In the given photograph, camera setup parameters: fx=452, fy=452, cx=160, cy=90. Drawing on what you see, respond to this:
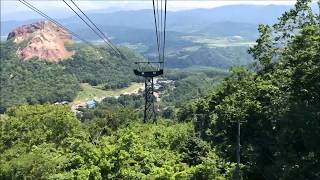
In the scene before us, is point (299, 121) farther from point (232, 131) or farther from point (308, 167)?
point (232, 131)

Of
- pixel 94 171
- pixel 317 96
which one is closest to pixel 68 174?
pixel 94 171

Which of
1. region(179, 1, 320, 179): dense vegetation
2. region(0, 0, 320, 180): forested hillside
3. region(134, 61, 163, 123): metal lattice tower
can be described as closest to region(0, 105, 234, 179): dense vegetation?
region(0, 0, 320, 180): forested hillside

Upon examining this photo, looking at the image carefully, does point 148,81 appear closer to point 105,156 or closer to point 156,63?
point 156,63

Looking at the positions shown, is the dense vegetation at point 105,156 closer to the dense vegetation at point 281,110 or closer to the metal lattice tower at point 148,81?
the dense vegetation at point 281,110

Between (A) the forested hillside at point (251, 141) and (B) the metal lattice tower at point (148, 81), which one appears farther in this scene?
(B) the metal lattice tower at point (148, 81)

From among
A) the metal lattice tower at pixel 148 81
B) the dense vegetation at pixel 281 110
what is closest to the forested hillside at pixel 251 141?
the dense vegetation at pixel 281 110

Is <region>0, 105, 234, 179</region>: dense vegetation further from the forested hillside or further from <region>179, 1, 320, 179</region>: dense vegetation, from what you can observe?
<region>179, 1, 320, 179</region>: dense vegetation

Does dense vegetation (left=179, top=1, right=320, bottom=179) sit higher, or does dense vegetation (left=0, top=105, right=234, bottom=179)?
dense vegetation (left=179, top=1, right=320, bottom=179)

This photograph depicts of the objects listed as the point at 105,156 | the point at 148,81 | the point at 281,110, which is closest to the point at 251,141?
the point at 281,110

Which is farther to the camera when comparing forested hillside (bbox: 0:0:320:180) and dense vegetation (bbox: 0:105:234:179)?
dense vegetation (bbox: 0:105:234:179)
